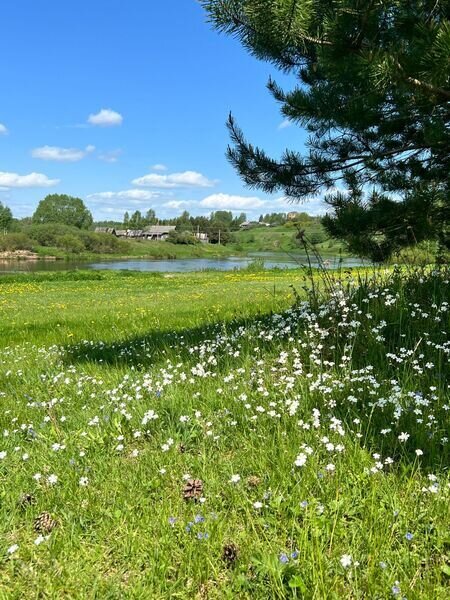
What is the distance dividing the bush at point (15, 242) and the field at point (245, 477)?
402ft

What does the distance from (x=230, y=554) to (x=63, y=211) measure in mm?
191291

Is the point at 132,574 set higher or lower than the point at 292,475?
lower

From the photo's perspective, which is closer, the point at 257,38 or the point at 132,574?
the point at 132,574

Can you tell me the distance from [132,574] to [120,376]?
9.69 feet

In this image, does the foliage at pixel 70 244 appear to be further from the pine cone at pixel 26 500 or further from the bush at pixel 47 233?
the pine cone at pixel 26 500

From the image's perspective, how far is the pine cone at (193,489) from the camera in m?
2.70

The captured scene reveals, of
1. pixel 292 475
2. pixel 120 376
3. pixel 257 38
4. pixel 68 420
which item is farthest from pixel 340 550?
pixel 257 38

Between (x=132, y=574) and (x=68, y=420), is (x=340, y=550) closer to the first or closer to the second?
(x=132, y=574)

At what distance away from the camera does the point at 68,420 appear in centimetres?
394

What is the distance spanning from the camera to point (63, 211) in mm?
179750

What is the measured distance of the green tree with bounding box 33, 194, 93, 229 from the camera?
Answer: 174100 mm

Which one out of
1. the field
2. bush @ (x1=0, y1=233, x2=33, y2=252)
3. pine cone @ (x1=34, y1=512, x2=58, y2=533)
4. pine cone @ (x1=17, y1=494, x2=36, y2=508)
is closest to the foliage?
bush @ (x1=0, y1=233, x2=33, y2=252)

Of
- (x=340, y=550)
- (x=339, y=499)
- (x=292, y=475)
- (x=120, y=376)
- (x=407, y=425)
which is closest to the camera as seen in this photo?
(x=340, y=550)

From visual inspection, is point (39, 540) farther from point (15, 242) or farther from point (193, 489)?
point (15, 242)
